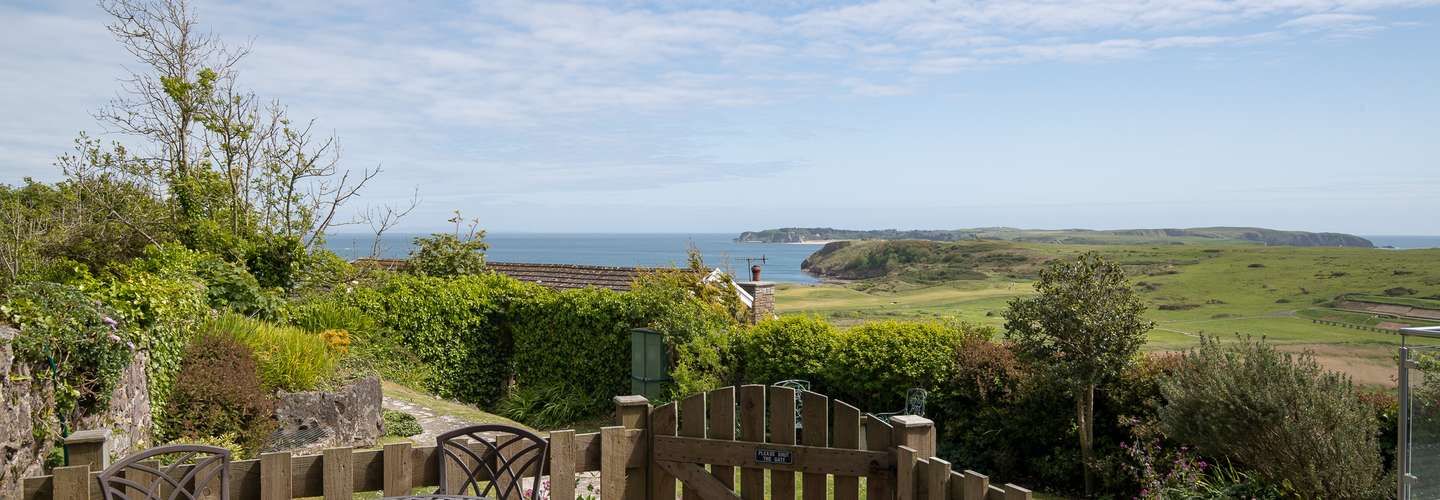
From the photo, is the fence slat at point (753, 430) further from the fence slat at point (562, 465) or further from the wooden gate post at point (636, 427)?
the fence slat at point (562, 465)

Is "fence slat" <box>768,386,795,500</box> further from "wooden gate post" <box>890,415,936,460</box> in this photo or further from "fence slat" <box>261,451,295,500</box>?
"fence slat" <box>261,451,295,500</box>

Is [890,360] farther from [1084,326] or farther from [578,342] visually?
[578,342]

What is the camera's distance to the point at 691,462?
3504mm

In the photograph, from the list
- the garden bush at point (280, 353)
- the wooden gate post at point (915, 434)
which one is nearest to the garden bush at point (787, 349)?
the garden bush at point (280, 353)

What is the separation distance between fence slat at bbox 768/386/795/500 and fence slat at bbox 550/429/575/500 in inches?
31.5

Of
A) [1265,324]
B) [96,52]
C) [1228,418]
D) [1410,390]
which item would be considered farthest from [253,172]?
[1265,324]

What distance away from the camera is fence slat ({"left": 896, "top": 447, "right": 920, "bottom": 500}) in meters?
3.12

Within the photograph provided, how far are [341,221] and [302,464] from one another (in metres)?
13.3

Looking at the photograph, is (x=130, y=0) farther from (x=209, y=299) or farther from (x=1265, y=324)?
(x=1265, y=324)

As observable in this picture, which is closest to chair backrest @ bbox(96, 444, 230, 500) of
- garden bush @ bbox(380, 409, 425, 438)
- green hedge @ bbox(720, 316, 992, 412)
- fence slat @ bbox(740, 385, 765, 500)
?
fence slat @ bbox(740, 385, 765, 500)

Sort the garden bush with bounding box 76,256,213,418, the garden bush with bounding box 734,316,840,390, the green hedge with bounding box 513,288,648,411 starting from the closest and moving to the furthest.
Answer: the garden bush with bounding box 76,256,213,418
the garden bush with bounding box 734,316,840,390
the green hedge with bounding box 513,288,648,411

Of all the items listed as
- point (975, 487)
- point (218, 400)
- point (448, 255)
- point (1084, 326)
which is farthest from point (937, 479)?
point (448, 255)

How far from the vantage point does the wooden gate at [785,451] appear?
3209mm

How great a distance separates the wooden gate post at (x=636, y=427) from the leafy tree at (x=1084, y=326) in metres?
5.47
